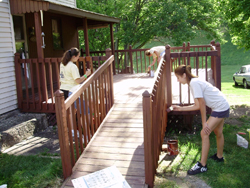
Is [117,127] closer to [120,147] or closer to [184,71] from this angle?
[120,147]

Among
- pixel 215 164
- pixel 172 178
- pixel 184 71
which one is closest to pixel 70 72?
pixel 184 71

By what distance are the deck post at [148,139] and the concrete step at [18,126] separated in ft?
10.6

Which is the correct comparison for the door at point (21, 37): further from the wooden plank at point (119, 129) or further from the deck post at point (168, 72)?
the deck post at point (168, 72)

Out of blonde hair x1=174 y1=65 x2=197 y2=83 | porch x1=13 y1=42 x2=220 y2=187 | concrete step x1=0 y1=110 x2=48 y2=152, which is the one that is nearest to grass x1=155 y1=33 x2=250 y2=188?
porch x1=13 y1=42 x2=220 y2=187

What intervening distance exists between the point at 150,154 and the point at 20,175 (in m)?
2.10

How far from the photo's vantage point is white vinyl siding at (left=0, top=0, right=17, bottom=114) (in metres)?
6.73

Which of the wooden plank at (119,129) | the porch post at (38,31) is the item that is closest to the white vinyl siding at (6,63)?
the porch post at (38,31)

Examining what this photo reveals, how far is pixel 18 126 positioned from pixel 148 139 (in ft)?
11.7

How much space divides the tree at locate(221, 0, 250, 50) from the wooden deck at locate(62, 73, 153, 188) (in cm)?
471

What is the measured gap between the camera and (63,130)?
3748 millimetres

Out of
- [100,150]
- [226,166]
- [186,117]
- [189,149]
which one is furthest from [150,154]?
[186,117]

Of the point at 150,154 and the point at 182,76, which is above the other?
the point at 182,76

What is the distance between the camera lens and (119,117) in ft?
18.2

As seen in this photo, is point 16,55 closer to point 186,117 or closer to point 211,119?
point 186,117
